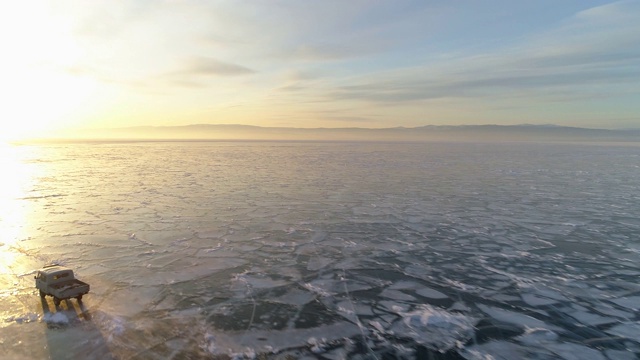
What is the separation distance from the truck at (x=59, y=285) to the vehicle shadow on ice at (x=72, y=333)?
0.16 meters

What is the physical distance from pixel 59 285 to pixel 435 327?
5.73 meters

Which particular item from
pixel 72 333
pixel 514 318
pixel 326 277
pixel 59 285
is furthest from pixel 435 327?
pixel 59 285

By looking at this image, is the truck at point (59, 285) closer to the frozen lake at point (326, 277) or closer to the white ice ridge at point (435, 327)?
the frozen lake at point (326, 277)

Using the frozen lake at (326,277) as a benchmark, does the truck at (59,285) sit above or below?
above

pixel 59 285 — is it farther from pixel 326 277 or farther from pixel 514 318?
pixel 514 318

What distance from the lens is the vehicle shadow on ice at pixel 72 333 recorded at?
183 inches

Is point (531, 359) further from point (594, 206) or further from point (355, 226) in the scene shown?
point (594, 206)

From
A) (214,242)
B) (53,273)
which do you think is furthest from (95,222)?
(53,273)

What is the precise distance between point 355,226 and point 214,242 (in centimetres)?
391

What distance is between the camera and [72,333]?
512 cm

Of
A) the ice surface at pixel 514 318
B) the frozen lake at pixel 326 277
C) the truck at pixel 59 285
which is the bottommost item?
the ice surface at pixel 514 318

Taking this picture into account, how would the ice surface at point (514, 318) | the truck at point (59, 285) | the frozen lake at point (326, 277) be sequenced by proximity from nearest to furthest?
the frozen lake at point (326, 277)
the ice surface at point (514, 318)
the truck at point (59, 285)

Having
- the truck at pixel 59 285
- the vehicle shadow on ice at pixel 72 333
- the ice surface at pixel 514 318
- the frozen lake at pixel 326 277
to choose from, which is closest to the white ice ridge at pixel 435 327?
the frozen lake at pixel 326 277

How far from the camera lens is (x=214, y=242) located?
9.26 m
